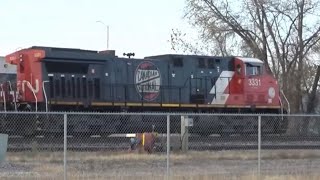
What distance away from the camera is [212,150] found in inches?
795

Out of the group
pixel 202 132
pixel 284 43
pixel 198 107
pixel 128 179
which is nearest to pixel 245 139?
pixel 202 132

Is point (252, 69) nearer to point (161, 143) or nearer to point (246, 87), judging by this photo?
point (246, 87)

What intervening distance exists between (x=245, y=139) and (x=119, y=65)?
22.9 ft

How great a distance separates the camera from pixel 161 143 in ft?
68.4

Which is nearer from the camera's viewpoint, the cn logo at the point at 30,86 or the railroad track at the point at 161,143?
the railroad track at the point at 161,143

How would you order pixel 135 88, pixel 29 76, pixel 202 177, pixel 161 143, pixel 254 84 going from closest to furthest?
pixel 202 177
pixel 161 143
pixel 29 76
pixel 135 88
pixel 254 84

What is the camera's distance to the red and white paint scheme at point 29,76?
25562mm

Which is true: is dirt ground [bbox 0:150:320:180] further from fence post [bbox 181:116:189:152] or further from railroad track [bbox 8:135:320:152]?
railroad track [bbox 8:135:320:152]

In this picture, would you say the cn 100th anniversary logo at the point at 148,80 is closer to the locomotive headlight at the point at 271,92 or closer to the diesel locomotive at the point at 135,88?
the diesel locomotive at the point at 135,88

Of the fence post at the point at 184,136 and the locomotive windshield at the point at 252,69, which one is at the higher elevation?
the locomotive windshield at the point at 252,69

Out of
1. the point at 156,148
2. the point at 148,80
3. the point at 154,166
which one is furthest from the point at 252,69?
the point at 154,166

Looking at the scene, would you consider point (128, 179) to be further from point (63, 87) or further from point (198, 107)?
point (198, 107)

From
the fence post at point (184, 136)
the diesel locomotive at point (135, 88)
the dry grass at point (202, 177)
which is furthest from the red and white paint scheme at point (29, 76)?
the dry grass at point (202, 177)

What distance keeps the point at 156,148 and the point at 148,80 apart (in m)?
8.09
